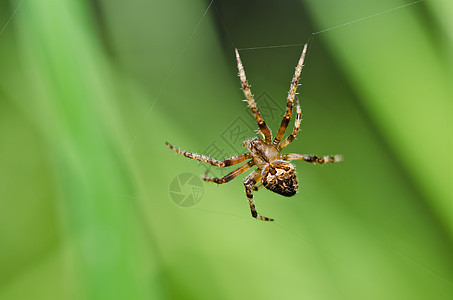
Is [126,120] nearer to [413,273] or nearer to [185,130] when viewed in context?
[185,130]

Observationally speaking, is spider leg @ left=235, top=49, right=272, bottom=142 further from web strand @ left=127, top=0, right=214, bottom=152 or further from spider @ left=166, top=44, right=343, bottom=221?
web strand @ left=127, top=0, right=214, bottom=152

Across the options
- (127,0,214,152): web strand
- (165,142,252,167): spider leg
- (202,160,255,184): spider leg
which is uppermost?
(127,0,214,152): web strand

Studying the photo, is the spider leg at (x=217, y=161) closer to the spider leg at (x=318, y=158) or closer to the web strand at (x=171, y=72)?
the web strand at (x=171, y=72)

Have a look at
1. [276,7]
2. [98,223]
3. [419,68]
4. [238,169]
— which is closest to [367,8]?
[419,68]

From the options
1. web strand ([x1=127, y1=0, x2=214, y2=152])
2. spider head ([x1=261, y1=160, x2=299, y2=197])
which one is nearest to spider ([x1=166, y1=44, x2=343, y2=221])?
spider head ([x1=261, y1=160, x2=299, y2=197])

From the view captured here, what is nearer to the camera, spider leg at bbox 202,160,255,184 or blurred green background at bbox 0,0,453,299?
blurred green background at bbox 0,0,453,299

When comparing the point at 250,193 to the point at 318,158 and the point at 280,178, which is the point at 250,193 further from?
the point at 318,158

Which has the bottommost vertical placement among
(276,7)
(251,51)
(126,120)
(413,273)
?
(413,273)
